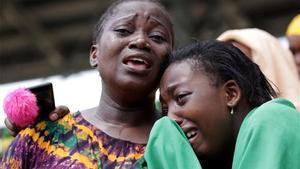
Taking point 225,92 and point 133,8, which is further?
point 133,8

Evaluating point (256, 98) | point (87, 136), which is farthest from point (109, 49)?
point (256, 98)

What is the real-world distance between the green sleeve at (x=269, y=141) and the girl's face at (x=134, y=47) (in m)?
0.59

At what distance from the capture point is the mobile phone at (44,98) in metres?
3.70

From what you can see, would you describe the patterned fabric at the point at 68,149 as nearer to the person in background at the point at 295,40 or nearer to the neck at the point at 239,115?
the neck at the point at 239,115

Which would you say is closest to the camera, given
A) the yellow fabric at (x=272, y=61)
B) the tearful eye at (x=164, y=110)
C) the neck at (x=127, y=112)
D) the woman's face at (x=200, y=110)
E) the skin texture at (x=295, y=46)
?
the woman's face at (x=200, y=110)

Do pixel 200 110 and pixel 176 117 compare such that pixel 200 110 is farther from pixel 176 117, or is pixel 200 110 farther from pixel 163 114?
pixel 163 114

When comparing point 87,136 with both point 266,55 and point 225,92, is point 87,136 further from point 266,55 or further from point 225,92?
point 266,55

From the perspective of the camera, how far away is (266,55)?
16.2 feet

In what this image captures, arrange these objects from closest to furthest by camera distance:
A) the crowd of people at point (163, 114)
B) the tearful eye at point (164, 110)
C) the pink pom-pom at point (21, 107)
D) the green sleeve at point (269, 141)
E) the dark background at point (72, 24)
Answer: the green sleeve at point (269, 141) < the crowd of people at point (163, 114) < the tearful eye at point (164, 110) < the pink pom-pom at point (21, 107) < the dark background at point (72, 24)

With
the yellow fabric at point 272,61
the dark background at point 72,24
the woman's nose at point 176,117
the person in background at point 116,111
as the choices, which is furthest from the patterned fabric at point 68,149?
the dark background at point 72,24

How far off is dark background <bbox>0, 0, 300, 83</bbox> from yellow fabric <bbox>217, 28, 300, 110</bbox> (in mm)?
4590

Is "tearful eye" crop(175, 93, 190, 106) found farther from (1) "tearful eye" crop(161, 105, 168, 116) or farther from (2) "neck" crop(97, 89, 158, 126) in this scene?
(2) "neck" crop(97, 89, 158, 126)

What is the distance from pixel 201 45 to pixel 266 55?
1406 mm

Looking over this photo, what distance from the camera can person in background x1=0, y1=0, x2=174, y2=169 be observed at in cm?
360
